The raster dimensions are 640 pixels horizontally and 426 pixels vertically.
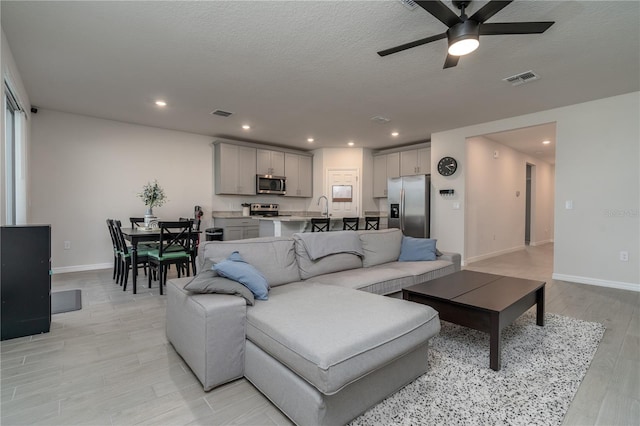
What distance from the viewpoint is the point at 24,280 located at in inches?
101

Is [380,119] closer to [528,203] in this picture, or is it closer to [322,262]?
[322,262]

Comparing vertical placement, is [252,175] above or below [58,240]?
above

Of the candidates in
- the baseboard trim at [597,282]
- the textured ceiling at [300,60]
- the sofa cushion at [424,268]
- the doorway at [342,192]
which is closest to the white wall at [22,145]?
the textured ceiling at [300,60]

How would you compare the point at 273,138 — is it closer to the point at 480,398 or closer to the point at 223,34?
the point at 223,34

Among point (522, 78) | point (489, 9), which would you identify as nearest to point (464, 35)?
point (489, 9)

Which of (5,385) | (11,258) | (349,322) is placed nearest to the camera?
(349,322)

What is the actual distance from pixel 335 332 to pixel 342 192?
20.9ft

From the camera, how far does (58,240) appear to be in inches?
198

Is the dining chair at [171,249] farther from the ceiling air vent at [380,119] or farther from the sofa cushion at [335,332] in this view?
the ceiling air vent at [380,119]

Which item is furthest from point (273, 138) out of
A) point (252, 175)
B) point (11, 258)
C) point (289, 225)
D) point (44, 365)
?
point (44, 365)

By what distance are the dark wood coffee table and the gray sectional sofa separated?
387mm

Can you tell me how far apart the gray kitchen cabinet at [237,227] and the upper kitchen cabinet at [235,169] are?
612mm

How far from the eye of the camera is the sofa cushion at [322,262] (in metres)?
2.85

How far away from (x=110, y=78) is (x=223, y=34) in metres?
1.89
